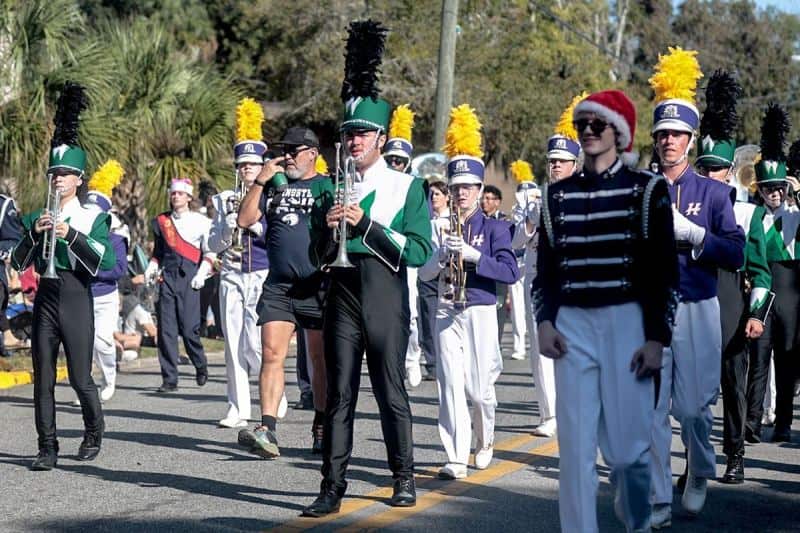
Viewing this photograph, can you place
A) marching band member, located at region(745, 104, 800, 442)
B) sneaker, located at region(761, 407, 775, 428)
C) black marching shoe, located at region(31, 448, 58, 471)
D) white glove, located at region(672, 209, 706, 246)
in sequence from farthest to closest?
sneaker, located at region(761, 407, 775, 428) → marching band member, located at region(745, 104, 800, 442) → black marching shoe, located at region(31, 448, 58, 471) → white glove, located at region(672, 209, 706, 246)

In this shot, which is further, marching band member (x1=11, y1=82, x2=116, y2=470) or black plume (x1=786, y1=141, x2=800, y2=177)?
black plume (x1=786, y1=141, x2=800, y2=177)

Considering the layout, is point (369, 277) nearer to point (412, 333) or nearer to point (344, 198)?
point (344, 198)

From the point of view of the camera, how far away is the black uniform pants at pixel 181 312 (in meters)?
16.8

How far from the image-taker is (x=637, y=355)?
261 inches

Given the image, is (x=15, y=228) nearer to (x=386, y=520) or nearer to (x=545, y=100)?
(x=386, y=520)

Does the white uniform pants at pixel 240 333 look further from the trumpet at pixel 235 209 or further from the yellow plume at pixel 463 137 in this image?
the yellow plume at pixel 463 137

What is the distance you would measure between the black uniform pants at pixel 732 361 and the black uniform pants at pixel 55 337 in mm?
4283

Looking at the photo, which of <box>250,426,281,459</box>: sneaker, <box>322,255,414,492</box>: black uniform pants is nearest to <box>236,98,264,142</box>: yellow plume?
<box>250,426,281,459</box>: sneaker

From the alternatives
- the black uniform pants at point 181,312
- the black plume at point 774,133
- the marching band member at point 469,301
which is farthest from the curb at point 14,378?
the black plume at point 774,133

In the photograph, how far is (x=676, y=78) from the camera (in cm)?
901

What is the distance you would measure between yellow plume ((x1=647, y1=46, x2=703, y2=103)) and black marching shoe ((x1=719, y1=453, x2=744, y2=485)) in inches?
95.5

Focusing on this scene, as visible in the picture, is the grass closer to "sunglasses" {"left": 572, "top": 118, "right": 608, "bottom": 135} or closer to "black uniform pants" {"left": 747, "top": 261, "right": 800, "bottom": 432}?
"black uniform pants" {"left": 747, "top": 261, "right": 800, "bottom": 432}

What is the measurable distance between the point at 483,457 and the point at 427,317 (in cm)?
790

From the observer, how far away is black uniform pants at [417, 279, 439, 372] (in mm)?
17891
